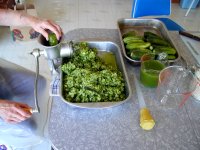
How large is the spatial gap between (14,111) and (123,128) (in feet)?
1.31

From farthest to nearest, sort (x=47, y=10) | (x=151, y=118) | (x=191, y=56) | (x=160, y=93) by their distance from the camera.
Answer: (x=47, y=10), (x=191, y=56), (x=160, y=93), (x=151, y=118)

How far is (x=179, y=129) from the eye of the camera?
0.74 m

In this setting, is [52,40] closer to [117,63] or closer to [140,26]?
[117,63]

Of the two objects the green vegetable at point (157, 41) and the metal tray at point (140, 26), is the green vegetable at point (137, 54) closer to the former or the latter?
the green vegetable at point (157, 41)

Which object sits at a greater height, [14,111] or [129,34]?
[129,34]

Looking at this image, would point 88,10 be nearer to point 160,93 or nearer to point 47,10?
point 47,10

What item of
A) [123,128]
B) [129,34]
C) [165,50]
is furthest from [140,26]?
[123,128]

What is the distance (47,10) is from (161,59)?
216cm

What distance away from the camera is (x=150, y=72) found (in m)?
0.85

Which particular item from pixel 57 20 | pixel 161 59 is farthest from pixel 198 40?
pixel 57 20

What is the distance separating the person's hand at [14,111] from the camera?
80 centimetres

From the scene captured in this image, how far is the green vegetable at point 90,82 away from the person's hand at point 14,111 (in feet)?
0.54

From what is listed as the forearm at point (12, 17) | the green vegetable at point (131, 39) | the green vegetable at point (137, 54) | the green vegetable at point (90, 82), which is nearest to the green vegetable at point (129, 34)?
the green vegetable at point (131, 39)

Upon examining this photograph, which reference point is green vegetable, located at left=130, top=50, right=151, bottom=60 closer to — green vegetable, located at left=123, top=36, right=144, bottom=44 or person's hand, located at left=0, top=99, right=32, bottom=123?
green vegetable, located at left=123, top=36, right=144, bottom=44
